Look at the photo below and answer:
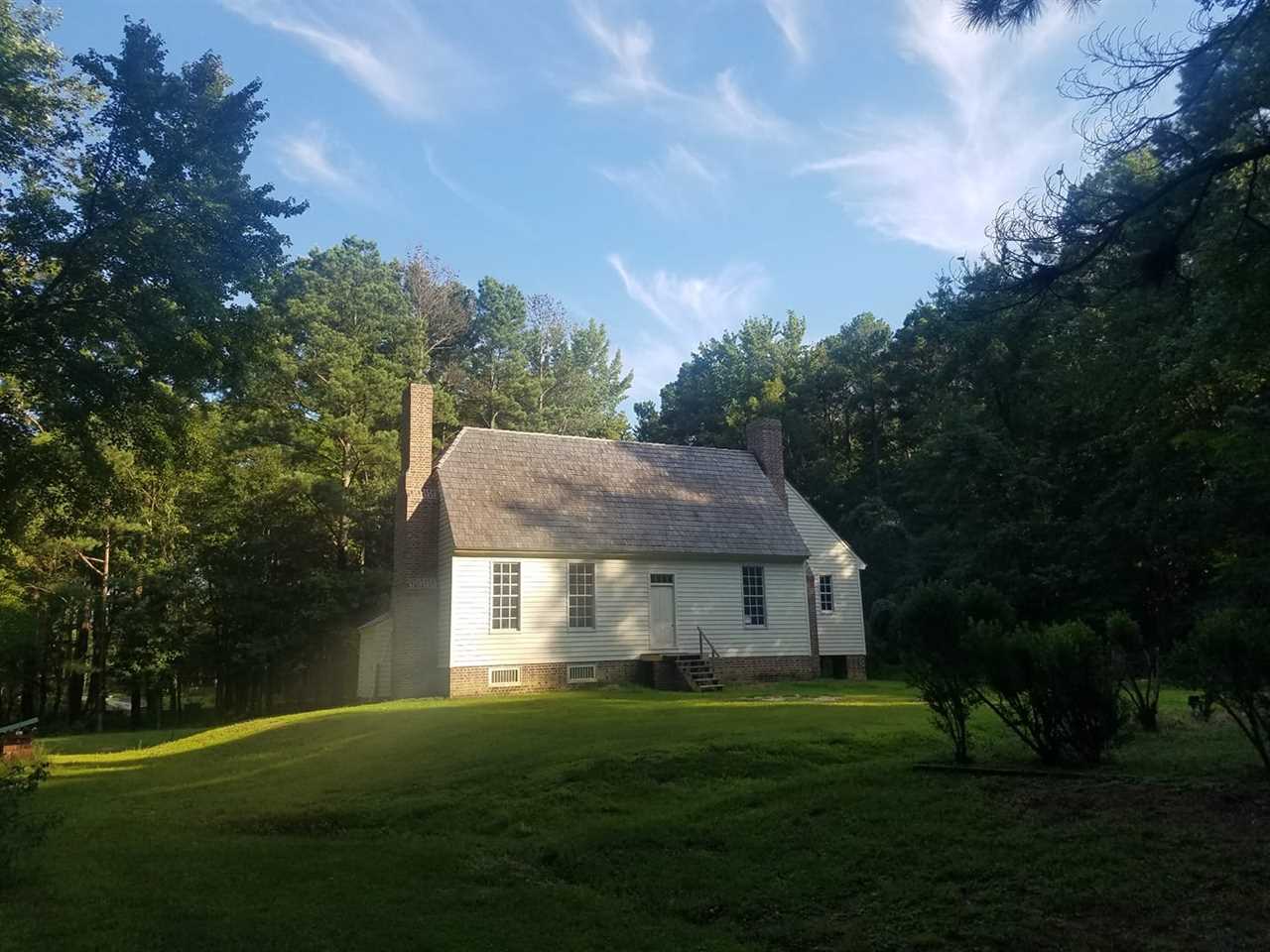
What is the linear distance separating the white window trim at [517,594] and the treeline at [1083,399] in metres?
10.4

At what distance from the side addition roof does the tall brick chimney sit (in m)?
1.09

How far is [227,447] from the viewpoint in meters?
35.1

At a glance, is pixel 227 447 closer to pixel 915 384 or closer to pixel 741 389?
pixel 741 389

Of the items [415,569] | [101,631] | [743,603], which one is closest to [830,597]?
[743,603]

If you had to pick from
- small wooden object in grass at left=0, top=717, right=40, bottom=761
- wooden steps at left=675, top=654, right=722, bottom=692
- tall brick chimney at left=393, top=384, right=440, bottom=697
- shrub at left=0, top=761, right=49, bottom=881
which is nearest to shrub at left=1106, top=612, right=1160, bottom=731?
shrub at left=0, top=761, right=49, bottom=881

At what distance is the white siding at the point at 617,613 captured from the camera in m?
23.6

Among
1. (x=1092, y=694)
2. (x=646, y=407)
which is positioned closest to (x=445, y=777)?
(x=1092, y=694)

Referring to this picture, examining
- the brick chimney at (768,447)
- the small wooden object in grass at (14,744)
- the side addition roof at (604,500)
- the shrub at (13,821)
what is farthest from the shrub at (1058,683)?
the brick chimney at (768,447)

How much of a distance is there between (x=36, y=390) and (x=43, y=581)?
25523mm

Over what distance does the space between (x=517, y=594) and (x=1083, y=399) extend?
596 inches

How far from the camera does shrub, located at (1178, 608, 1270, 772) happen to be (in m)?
7.35

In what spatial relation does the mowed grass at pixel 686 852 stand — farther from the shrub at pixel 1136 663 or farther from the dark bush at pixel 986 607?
the dark bush at pixel 986 607

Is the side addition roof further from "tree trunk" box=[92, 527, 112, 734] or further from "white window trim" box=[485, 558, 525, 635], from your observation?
"tree trunk" box=[92, 527, 112, 734]

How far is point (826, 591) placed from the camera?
31.0 metres
